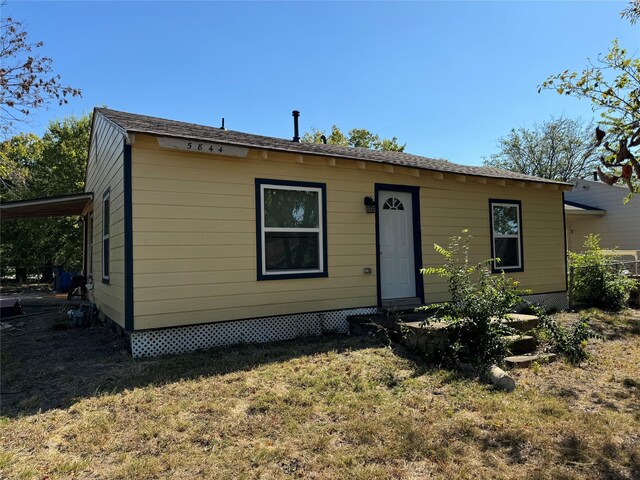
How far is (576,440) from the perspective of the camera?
3238 mm

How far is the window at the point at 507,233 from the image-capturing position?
902 centimetres

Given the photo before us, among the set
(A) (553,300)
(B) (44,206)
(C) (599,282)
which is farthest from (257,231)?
(C) (599,282)

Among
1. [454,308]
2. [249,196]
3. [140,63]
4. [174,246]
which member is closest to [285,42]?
[140,63]

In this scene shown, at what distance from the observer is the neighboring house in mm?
16566

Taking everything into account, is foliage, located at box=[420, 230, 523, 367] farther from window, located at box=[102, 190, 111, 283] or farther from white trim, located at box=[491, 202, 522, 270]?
window, located at box=[102, 190, 111, 283]

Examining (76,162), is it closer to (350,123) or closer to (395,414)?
(350,123)

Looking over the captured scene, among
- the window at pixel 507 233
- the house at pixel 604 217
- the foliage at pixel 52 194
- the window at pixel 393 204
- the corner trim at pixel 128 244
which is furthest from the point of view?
the foliage at pixel 52 194

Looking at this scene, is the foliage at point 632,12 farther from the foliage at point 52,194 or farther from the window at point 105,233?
the foliage at point 52,194

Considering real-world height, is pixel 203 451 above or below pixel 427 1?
below

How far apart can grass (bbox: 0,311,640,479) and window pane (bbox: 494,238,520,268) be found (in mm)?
3829

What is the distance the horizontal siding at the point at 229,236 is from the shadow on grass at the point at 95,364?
597 mm

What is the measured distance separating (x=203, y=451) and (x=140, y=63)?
9.51 meters

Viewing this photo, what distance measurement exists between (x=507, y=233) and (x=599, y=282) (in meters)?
2.81

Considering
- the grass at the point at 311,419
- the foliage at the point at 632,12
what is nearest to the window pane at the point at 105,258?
the grass at the point at 311,419
